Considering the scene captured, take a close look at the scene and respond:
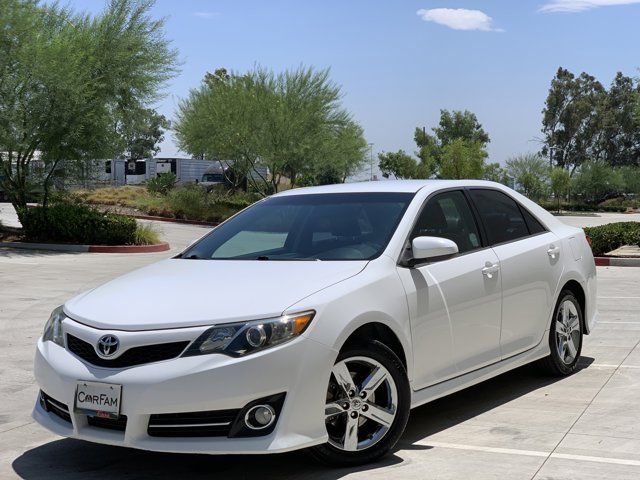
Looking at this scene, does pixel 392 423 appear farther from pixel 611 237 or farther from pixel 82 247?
pixel 82 247

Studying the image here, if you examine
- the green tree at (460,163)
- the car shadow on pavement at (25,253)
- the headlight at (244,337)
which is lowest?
the car shadow on pavement at (25,253)

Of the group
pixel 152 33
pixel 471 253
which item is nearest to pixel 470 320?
pixel 471 253

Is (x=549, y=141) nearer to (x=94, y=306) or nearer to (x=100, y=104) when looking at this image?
(x=100, y=104)

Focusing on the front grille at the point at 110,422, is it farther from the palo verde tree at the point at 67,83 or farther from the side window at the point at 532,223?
the palo verde tree at the point at 67,83

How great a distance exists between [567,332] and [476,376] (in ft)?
5.22

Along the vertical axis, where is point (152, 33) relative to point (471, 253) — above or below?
above

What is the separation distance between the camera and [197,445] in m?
4.41

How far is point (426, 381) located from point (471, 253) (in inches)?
43.6

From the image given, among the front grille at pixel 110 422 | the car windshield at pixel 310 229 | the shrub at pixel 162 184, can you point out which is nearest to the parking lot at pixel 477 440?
the front grille at pixel 110 422

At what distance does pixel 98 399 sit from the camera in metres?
4.51

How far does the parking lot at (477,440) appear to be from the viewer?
4902mm

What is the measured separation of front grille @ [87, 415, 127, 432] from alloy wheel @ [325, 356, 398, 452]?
1070 mm

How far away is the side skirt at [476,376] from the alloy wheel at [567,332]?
0.22 meters

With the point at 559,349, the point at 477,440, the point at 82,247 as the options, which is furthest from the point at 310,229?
the point at 82,247
